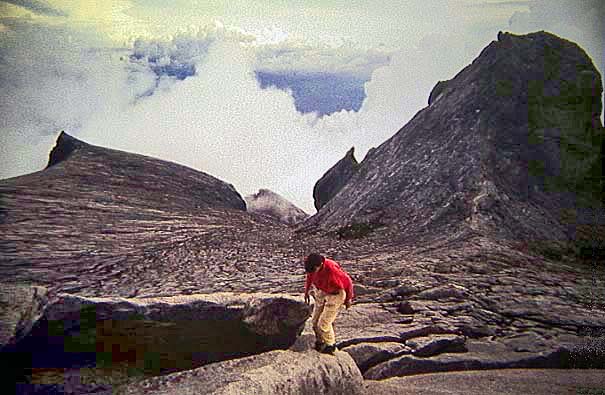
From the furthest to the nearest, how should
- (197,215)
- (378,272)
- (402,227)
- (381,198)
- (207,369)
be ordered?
(197,215), (381,198), (402,227), (378,272), (207,369)

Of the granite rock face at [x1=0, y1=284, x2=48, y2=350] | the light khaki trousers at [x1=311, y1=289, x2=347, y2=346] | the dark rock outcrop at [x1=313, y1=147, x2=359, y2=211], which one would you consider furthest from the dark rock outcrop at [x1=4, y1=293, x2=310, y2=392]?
the dark rock outcrop at [x1=313, y1=147, x2=359, y2=211]

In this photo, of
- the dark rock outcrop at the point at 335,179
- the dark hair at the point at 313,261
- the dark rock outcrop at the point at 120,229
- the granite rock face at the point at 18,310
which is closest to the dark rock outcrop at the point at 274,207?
the dark rock outcrop at the point at 335,179

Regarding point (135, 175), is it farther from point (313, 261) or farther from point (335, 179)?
point (313, 261)

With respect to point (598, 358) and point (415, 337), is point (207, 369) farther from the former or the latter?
point (598, 358)

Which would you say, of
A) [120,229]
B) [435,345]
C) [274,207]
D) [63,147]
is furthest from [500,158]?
[63,147]

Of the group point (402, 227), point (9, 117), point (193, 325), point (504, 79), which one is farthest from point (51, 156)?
point (504, 79)

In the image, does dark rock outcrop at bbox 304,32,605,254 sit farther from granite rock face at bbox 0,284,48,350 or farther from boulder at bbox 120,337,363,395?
granite rock face at bbox 0,284,48,350
